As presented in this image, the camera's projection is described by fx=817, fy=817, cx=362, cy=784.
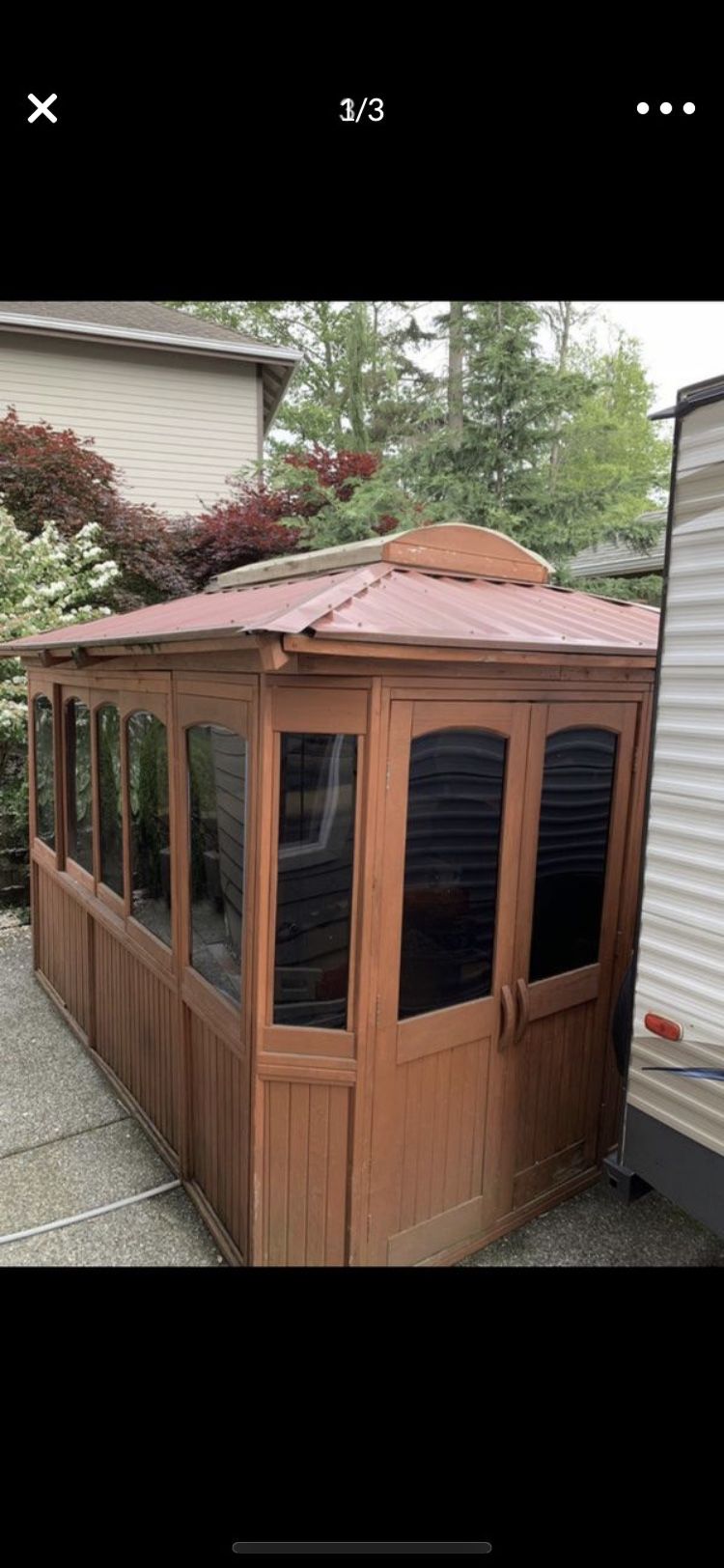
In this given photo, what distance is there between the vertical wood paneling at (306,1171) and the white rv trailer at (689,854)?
100cm

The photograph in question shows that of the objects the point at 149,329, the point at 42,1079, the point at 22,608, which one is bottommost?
the point at 42,1079

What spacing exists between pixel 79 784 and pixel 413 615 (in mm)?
2986

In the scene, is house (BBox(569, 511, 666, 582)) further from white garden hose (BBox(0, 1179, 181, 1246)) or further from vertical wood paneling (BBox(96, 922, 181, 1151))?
white garden hose (BBox(0, 1179, 181, 1246))

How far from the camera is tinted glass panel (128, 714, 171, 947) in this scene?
3.64 meters

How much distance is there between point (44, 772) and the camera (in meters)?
5.56

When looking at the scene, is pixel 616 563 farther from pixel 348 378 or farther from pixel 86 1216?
pixel 86 1216

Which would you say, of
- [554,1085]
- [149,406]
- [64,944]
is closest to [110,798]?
[64,944]

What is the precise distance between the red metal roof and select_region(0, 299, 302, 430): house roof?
716 cm

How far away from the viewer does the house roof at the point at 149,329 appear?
9305 mm

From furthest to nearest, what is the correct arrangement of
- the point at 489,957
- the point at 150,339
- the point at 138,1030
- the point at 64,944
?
the point at 150,339, the point at 64,944, the point at 138,1030, the point at 489,957
